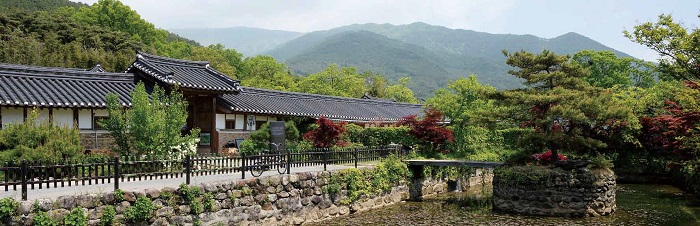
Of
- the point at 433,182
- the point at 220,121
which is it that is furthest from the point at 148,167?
the point at 433,182

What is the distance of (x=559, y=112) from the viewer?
19.2 m

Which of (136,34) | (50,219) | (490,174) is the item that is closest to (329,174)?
(50,219)

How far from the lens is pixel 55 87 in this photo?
67.5 ft

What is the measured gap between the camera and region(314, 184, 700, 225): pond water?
17281 mm

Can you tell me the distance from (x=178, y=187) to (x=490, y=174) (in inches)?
846

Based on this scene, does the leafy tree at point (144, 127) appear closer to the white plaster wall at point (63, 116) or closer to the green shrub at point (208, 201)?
the green shrub at point (208, 201)

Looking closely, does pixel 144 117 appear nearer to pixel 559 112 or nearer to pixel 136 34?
pixel 559 112

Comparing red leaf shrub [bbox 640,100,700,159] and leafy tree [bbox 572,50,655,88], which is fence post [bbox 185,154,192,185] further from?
leafy tree [bbox 572,50,655,88]

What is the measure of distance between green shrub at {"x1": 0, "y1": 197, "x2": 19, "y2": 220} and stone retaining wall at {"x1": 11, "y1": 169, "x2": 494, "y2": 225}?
4.7 inches

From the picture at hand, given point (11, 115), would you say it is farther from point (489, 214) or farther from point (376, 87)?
point (376, 87)

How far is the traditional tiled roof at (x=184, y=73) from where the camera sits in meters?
23.9

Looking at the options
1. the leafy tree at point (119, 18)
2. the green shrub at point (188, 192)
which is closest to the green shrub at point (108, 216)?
the green shrub at point (188, 192)

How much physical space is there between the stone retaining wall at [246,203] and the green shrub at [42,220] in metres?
0.09

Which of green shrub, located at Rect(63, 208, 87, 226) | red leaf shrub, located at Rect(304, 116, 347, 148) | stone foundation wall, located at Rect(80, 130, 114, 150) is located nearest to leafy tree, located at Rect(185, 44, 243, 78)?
red leaf shrub, located at Rect(304, 116, 347, 148)
